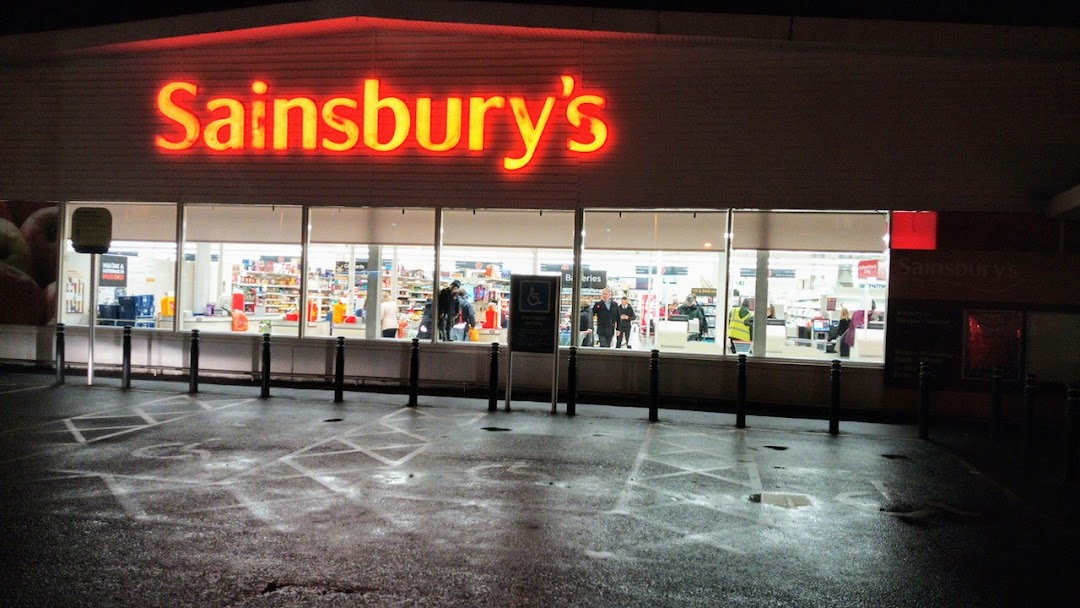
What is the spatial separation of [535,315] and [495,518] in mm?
6200

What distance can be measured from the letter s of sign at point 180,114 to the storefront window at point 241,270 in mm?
1354

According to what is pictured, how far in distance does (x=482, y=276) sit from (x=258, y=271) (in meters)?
4.84

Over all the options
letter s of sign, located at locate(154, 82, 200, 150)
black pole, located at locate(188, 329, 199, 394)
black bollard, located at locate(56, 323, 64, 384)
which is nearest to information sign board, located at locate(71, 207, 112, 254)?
black bollard, located at locate(56, 323, 64, 384)

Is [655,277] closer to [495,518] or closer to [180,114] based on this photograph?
[495,518]

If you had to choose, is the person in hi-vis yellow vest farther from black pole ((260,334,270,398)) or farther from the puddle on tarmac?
black pole ((260,334,270,398))

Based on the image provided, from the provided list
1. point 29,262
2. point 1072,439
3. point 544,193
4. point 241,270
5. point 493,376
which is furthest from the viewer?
point 29,262

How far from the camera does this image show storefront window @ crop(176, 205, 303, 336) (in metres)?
16.1

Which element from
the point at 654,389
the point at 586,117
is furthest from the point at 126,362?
the point at 586,117

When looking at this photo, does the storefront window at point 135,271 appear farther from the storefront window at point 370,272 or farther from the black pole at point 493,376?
the black pole at point 493,376

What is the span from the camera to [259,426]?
35.1 ft

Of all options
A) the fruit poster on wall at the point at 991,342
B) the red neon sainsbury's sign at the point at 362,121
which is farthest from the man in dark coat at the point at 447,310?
the fruit poster on wall at the point at 991,342

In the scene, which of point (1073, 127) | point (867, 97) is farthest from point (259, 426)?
point (1073, 127)

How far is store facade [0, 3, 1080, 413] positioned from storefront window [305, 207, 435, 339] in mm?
47

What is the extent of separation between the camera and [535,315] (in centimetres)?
1273
